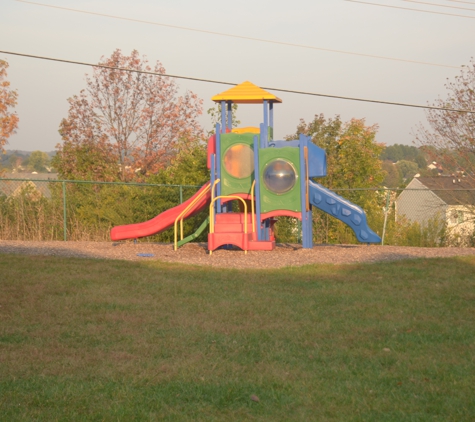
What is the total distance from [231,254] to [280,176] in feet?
6.15

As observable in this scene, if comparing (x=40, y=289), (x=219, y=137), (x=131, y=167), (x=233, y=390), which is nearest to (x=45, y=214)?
(x=219, y=137)

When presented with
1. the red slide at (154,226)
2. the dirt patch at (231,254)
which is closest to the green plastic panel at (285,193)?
the dirt patch at (231,254)

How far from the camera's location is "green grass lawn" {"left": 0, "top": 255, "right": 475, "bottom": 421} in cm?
471

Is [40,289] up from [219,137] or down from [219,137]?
down

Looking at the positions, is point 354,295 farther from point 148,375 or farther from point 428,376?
point 148,375

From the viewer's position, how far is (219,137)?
14.6m

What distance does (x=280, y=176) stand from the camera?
46.2 ft

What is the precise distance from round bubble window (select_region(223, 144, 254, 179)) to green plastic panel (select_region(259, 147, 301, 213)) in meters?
0.40

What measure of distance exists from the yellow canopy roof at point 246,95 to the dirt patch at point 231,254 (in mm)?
3300

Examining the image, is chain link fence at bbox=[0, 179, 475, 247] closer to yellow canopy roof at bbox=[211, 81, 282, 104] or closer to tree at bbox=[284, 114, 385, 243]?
tree at bbox=[284, 114, 385, 243]

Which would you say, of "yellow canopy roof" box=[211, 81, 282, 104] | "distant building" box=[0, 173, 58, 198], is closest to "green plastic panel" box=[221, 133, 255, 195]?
"yellow canopy roof" box=[211, 81, 282, 104]

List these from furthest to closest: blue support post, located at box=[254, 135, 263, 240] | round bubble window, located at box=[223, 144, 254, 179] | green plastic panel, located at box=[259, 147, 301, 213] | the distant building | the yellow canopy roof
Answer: the distant building, the yellow canopy roof, round bubble window, located at box=[223, 144, 254, 179], green plastic panel, located at box=[259, 147, 301, 213], blue support post, located at box=[254, 135, 263, 240]

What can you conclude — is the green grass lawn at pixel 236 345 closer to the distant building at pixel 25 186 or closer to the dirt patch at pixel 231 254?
the dirt patch at pixel 231 254

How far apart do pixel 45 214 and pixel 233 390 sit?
46.4ft
